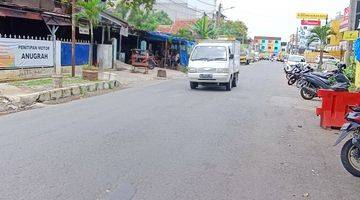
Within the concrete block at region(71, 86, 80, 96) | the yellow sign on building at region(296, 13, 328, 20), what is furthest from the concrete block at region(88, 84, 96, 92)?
the yellow sign on building at region(296, 13, 328, 20)

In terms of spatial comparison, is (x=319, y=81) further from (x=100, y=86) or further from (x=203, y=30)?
(x=203, y=30)

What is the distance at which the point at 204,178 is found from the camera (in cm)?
603

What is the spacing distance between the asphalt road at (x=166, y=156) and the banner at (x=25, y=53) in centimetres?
665

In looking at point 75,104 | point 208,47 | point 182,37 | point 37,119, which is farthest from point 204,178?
point 182,37

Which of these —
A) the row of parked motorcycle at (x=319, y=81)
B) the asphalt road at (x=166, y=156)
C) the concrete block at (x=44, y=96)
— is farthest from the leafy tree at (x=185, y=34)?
the asphalt road at (x=166, y=156)

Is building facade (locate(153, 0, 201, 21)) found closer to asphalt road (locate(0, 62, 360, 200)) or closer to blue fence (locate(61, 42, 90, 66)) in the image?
blue fence (locate(61, 42, 90, 66))

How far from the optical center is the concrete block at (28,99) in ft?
43.6

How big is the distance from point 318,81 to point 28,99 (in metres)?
10.4

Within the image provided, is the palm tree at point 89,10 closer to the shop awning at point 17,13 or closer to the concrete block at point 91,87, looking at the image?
the shop awning at point 17,13

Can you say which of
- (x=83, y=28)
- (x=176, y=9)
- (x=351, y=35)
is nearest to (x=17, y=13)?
(x=83, y=28)

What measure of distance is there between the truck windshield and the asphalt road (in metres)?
7.13

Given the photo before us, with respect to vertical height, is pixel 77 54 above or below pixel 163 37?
below

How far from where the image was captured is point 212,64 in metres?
19.4

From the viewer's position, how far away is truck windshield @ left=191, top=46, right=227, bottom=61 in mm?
19797
